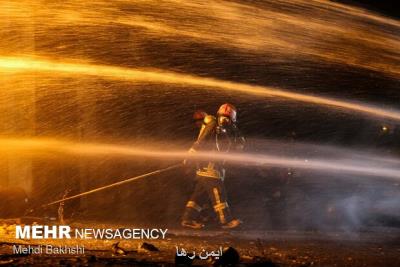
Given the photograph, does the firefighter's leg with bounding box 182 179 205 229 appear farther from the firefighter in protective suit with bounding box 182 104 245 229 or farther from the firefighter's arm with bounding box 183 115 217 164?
the firefighter's arm with bounding box 183 115 217 164

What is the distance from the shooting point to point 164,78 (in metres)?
9.17

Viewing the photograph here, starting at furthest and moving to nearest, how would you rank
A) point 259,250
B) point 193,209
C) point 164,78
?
point 164,78 → point 193,209 → point 259,250

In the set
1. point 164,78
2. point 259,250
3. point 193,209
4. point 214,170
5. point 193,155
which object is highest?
point 164,78

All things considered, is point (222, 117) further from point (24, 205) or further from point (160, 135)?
point (24, 205)

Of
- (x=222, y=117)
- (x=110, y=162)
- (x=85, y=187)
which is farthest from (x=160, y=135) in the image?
(x=222, y=117)

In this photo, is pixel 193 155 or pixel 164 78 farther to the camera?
pixel 164 78

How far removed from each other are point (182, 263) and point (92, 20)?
495cm

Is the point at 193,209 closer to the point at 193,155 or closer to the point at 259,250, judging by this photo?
the point at 193,155

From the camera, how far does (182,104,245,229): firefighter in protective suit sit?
701 cm

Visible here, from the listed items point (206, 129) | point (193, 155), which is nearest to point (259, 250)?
point (193, 155)

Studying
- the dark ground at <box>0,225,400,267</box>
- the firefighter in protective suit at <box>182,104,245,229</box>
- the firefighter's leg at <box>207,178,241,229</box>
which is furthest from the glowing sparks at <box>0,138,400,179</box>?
the dark ground at <box>0,225,400,267</box>

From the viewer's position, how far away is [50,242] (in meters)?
5.83

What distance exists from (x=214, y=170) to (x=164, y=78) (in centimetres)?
276

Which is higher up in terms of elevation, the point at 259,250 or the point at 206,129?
the point at 206,129
